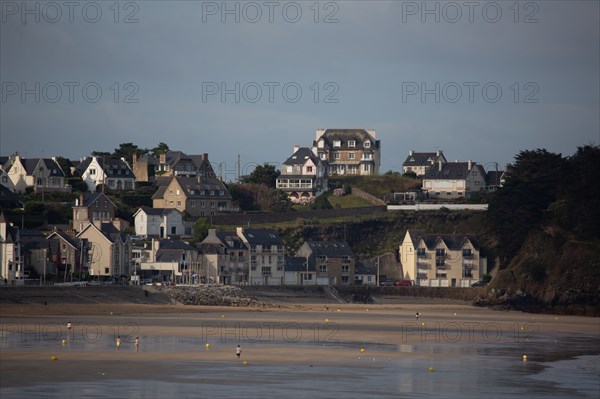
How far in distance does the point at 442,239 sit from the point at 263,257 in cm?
1982

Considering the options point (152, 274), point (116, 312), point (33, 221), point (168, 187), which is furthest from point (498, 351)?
point (168, 187)

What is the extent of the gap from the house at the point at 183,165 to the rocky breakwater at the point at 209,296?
41.9 m

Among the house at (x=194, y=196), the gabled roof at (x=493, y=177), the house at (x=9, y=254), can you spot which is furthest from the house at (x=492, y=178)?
the house at (x=9, y=254)

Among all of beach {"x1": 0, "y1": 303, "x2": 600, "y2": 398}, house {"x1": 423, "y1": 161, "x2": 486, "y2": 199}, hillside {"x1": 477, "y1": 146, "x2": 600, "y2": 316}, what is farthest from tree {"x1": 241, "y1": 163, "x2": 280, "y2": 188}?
beach {"x1": 0, "y1": 303, "x2": 600, "y2": 398}

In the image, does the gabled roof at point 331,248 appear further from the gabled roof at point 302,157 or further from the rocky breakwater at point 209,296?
the gabled roof at point 302,157

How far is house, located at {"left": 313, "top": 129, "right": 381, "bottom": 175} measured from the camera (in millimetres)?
154500

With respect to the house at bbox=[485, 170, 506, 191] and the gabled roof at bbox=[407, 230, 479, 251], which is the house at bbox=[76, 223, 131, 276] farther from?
the house at bbox=[485, 170, 506, 191]

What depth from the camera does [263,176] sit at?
5507 inches

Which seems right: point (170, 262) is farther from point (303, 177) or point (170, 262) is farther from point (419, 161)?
point (419, 161)

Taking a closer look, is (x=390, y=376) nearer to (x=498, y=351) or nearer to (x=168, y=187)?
(x=498, y=351)

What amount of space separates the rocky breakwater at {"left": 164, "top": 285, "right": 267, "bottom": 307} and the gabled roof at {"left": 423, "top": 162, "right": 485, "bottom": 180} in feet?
172

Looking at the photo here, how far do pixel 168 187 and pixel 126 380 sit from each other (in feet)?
266

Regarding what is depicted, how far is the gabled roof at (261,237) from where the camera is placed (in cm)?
10838

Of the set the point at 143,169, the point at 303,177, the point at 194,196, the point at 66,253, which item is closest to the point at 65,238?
the point at 66,253
